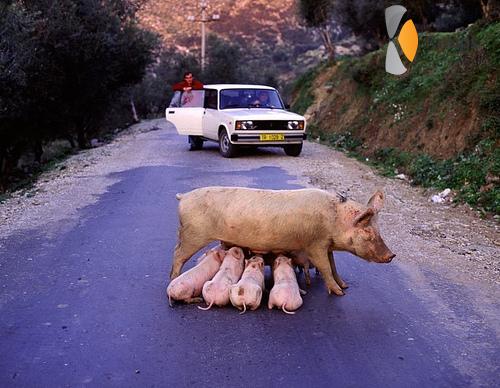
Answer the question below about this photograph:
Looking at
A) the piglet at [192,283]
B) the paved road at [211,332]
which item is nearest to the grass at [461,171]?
the paved road at [211,332]

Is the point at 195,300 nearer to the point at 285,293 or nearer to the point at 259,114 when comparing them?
the point at 285,293

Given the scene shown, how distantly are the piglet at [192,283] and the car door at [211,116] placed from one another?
1080 cm

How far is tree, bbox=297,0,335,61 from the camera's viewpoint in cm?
2659

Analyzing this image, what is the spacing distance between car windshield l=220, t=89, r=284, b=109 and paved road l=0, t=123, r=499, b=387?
9.60 m

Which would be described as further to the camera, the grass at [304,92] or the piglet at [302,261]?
the grass at [304,92]

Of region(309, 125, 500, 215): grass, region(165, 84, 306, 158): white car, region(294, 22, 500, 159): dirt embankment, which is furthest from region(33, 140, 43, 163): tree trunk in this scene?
region(309, 125, 500, 215): grass

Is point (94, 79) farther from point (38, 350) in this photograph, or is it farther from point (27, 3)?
point (38, 350)

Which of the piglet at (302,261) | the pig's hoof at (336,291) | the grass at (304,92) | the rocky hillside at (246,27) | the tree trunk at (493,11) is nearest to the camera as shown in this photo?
the pig's hoof at (336,291)

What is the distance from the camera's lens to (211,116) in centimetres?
1623

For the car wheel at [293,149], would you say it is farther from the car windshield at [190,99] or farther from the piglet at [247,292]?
the piglet at [247,292]

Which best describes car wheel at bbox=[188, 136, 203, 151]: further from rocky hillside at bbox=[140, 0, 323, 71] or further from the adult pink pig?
rocky hillside at bbox=[140, 0, 323, 71]

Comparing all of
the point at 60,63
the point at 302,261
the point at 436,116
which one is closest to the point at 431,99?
the point at 436,116

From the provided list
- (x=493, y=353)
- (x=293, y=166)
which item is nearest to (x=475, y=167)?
(x=293, y=166)

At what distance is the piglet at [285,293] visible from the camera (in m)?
4.91
